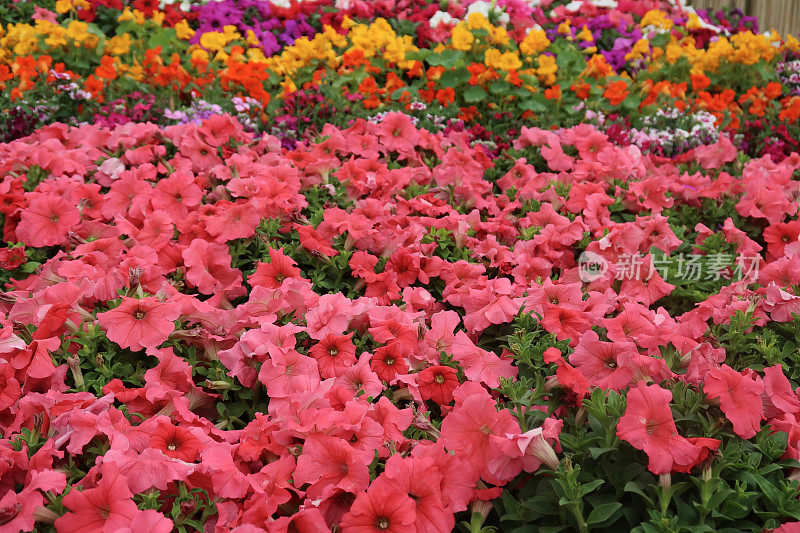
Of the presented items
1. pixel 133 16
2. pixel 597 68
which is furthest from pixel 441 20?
pixel 133 16

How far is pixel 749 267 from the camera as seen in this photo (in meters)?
2.55

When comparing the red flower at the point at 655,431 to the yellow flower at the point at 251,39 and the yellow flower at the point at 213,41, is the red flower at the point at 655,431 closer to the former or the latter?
the yellow flower at the point at 213,41

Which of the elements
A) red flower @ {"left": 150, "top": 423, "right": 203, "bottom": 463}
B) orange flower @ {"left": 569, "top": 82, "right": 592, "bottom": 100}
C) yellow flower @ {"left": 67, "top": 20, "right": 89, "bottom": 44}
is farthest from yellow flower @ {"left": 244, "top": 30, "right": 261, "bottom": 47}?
red flower @ {"left": 150, "top": 423, "right": 203, "bottom": 463}

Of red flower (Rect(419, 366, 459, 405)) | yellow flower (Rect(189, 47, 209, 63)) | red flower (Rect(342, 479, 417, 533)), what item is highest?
yellow flower (Rect(189, 47, 209, 63))

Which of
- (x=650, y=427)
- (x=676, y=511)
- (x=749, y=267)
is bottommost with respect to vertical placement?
(x=749, y=267)

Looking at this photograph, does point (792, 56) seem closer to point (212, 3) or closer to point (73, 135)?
point (212, 3)

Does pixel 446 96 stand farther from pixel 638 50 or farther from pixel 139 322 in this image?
pixel 139 322

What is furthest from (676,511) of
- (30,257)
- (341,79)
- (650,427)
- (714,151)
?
(341,79)

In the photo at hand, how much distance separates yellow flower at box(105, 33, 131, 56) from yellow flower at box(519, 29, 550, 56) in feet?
9.29

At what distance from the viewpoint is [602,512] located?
52.0 inches

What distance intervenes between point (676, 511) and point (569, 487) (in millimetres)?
250

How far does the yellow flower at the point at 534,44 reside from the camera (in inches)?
179

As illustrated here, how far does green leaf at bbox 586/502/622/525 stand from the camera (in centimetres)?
131

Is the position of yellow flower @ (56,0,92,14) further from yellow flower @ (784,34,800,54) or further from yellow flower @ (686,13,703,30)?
yellow flower @ (784,34,800,54)
